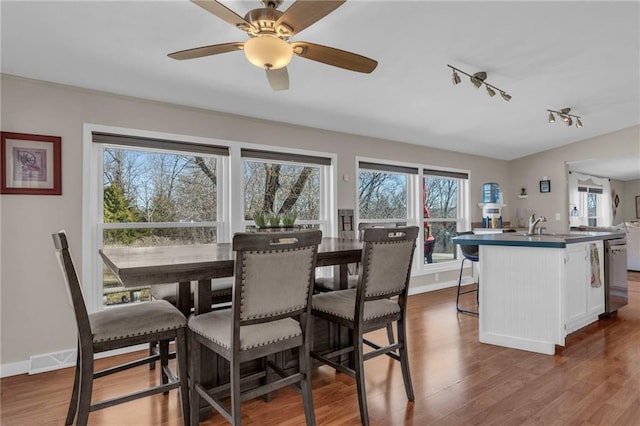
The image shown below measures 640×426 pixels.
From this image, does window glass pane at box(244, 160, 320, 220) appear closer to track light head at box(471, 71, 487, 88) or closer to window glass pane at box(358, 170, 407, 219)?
window glass pane at box(358, 170, 407, 219)

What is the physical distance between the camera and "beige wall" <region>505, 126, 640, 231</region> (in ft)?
19.2

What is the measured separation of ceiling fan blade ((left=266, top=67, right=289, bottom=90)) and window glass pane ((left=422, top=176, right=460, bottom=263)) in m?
3.76

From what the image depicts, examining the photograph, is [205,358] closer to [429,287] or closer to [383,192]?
[383,192]

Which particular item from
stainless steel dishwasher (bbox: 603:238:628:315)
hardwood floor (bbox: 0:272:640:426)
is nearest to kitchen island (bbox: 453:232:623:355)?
hardwood floor (bbox: 0:272:640:426)

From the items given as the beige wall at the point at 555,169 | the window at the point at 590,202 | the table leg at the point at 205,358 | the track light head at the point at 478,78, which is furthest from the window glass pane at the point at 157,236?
the window at the point at 590,202

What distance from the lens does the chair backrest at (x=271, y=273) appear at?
1.64 m

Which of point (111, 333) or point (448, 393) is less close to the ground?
point (111, 333)

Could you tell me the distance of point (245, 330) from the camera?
1.76 m

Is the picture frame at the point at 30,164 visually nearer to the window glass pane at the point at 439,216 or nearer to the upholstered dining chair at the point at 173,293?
the upholstered dining chair at the point at 173,293

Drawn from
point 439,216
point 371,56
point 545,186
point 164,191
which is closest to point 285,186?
point 164,191

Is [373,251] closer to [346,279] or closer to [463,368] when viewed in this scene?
[346,279]

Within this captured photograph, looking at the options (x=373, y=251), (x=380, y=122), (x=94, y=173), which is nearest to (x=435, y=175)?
(x=380, y=122)

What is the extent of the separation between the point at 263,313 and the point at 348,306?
2.10 ft

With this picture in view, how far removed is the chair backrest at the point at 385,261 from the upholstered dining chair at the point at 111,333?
102cm
